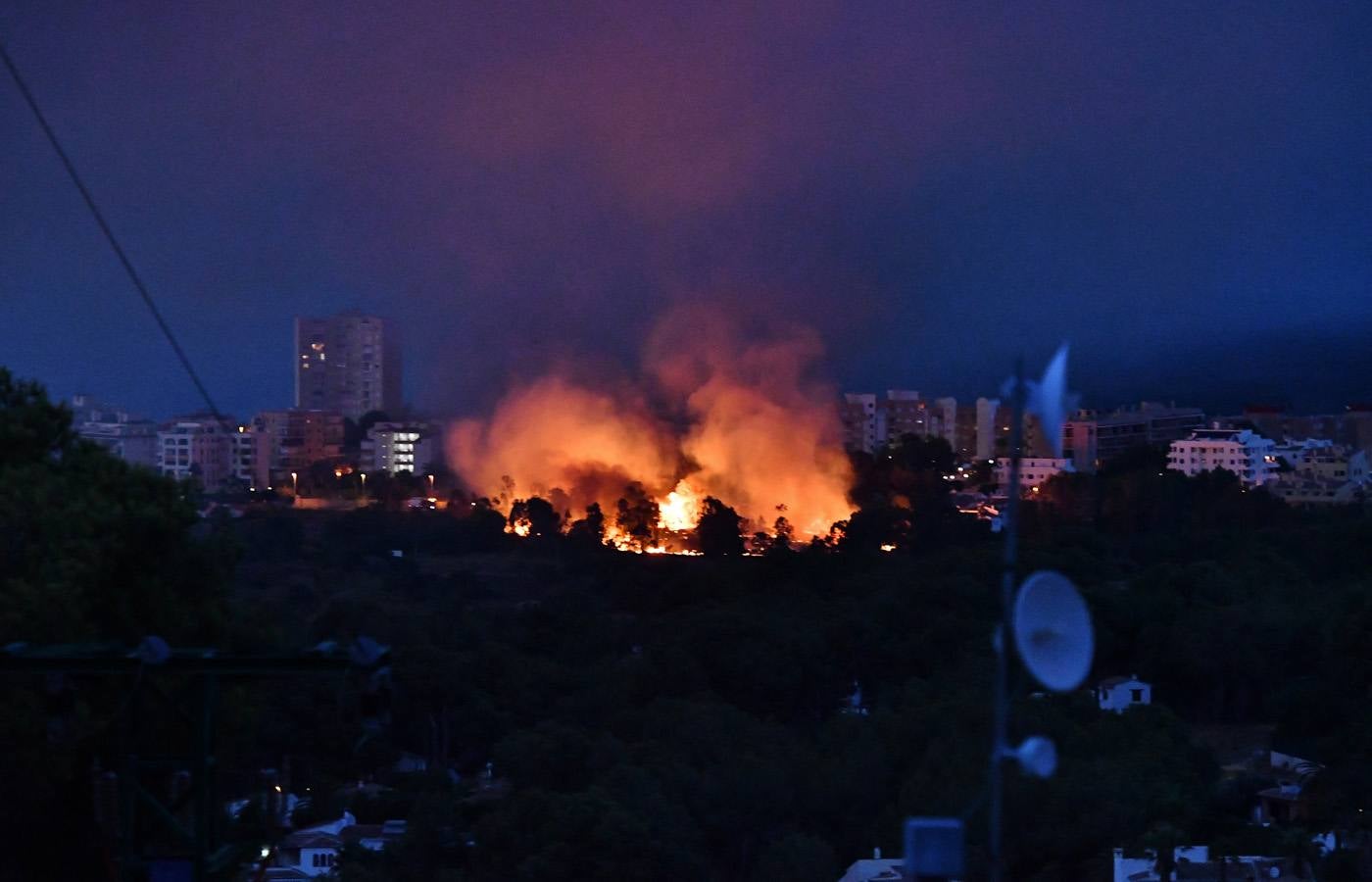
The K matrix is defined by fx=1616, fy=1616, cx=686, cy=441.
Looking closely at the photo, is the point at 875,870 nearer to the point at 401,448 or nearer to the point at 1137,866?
the point at 1137,866

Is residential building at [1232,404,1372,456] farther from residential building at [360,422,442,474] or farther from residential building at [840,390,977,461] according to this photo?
residential building at [360,422,442,474]

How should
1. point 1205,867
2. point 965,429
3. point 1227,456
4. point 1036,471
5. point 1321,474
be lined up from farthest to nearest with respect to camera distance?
point 965,429 < point 1227,456 < point 1321,474 < point 1036,471 < point 1205,867

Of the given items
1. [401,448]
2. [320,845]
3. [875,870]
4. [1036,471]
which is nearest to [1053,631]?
[875,870]

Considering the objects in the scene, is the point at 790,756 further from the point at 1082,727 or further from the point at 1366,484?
the point at 1366,484

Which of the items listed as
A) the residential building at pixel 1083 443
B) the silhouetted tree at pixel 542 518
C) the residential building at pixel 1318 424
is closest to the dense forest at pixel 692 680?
the silhouetted tree at pixel 542 518

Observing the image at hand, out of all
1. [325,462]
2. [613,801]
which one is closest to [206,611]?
[613,801]

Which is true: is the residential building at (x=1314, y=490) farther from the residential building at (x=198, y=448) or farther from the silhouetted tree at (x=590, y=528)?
the residential building at (x=198, y=448)

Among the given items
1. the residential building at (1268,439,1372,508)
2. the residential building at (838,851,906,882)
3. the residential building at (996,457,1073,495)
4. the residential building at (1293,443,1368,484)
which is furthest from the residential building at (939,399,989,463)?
the residential building at (838,851,906,882)
